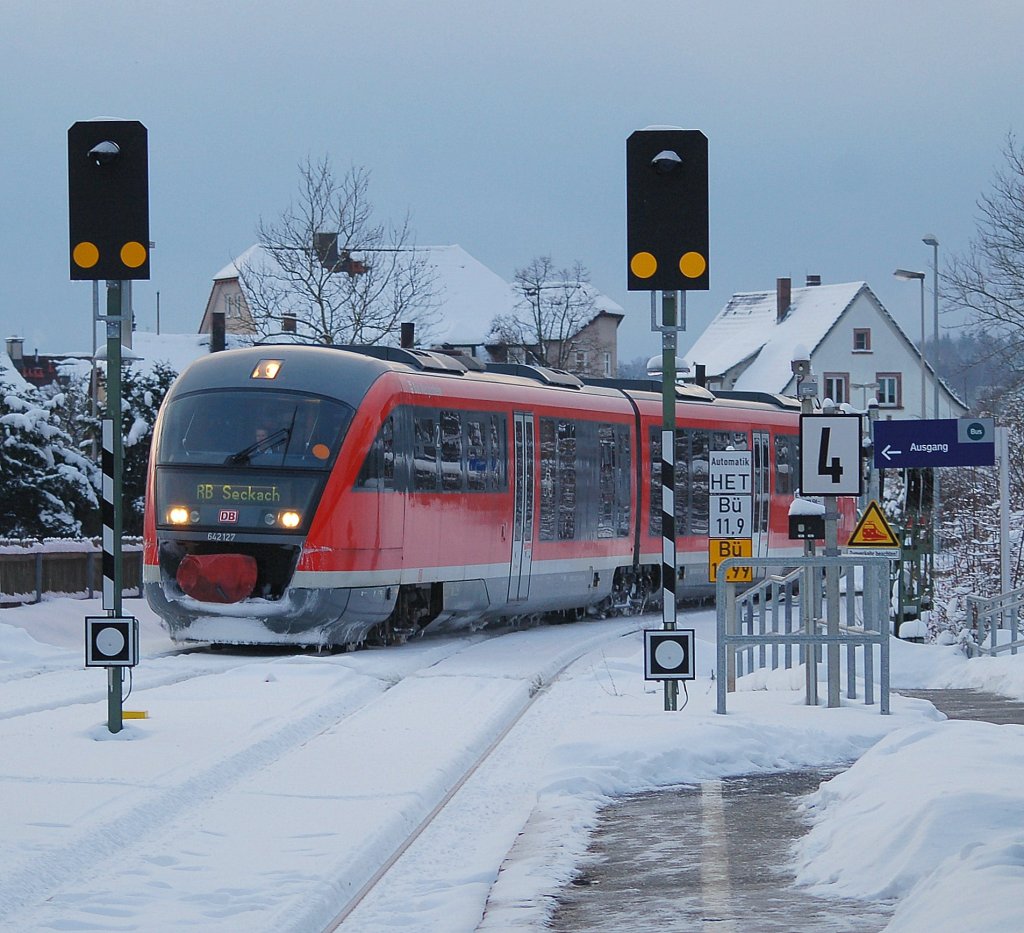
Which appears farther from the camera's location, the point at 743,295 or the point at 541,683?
the point at 743,295

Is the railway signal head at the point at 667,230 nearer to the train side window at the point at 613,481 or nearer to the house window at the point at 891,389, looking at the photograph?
the train side window at the point at 613,481

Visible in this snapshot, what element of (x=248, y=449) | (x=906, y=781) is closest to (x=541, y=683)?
(x=248, y=449)

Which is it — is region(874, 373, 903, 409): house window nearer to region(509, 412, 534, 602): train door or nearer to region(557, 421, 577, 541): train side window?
region(557, 421, 577, 541): train side window

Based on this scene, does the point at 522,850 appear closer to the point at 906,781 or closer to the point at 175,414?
the point at 906,781

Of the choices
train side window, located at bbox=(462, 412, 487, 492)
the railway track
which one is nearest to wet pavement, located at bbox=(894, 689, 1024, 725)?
the railway track

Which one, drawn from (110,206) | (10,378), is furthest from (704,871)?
(10,378)

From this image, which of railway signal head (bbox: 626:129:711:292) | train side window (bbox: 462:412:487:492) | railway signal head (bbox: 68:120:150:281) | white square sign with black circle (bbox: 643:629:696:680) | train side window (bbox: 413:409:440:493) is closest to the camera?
railway signal head (bbox: 68:120:150:281)

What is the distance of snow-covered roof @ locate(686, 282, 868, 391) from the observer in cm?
8431

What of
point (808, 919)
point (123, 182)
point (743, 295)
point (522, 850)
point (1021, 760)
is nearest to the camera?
point (808, 919)

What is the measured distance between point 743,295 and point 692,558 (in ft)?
218

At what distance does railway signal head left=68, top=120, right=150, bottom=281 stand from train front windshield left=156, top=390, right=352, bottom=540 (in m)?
7.37

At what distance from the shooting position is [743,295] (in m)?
93.8

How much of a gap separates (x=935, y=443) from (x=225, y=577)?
35.1ft

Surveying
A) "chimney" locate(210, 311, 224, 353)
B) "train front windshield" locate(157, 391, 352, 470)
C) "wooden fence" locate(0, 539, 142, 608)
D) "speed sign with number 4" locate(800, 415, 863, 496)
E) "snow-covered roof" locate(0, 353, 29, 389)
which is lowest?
"wooden fence" locate(0, 539, 142, 608)
